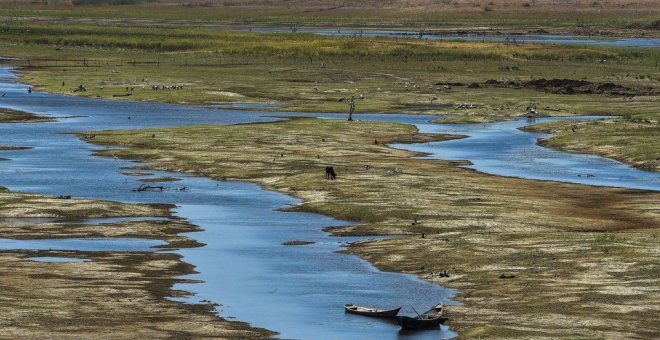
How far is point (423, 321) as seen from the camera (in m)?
43.8

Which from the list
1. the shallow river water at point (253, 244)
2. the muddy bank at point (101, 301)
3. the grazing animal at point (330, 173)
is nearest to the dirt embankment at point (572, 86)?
the shallow river water at point (253, 244)

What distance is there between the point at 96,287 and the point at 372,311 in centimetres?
1098

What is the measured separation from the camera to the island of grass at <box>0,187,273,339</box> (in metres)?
43.1

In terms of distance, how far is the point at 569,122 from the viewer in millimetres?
119062

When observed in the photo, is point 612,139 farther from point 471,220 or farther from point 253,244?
point 253,244

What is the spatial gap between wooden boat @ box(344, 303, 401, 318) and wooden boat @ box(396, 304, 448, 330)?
0.62 metres

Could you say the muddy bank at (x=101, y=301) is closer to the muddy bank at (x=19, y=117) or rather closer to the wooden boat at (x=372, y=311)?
the wooden boat at (x=372, y=311)

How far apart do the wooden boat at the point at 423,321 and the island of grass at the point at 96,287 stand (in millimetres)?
4553

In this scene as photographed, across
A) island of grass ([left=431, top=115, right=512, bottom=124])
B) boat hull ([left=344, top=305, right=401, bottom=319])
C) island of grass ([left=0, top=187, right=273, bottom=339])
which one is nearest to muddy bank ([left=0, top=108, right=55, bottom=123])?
island of grass ([left=431, top=115, right=512, bottom=124])

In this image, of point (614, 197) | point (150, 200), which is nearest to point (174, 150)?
point (150, 200)

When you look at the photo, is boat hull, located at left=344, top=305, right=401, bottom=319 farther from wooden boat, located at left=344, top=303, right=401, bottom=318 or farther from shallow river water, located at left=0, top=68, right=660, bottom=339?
shallow river water, located at left=0, top=68, right=660, bottom=339

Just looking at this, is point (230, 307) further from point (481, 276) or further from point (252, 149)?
point (252, 149)

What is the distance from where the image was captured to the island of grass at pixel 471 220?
153ft

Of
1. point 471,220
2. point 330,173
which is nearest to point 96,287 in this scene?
point 471,220
